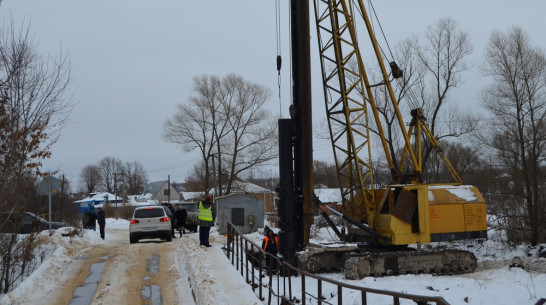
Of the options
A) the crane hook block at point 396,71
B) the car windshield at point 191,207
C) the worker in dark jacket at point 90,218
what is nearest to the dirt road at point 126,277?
the worker in dark jacket at point 90,218

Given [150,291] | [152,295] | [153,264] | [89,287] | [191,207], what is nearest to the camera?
[152,295]

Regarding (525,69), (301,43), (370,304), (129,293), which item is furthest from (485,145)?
(129,293)

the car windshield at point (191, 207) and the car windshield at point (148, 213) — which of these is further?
the car windshield at point (191, 207)

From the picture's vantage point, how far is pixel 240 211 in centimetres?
2889

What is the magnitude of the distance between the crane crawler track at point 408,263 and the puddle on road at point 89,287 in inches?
281

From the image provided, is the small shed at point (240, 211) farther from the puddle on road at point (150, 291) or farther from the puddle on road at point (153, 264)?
the puddle on road at point (150, 291)

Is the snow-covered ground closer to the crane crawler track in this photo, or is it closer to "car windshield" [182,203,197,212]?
the crane crawler track

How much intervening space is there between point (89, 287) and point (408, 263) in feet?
31.4

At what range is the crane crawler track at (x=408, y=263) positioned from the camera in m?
16.9

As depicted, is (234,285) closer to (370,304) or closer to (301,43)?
(370,304)

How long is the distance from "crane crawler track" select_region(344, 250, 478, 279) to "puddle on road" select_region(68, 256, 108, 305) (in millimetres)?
7134

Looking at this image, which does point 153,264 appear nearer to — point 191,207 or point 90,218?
point 90,218

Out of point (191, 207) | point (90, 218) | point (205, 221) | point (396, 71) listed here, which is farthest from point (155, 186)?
point (205, 221)

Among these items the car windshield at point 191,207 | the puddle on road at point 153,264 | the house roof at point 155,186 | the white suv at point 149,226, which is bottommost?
the puddle on road at point 153,264
